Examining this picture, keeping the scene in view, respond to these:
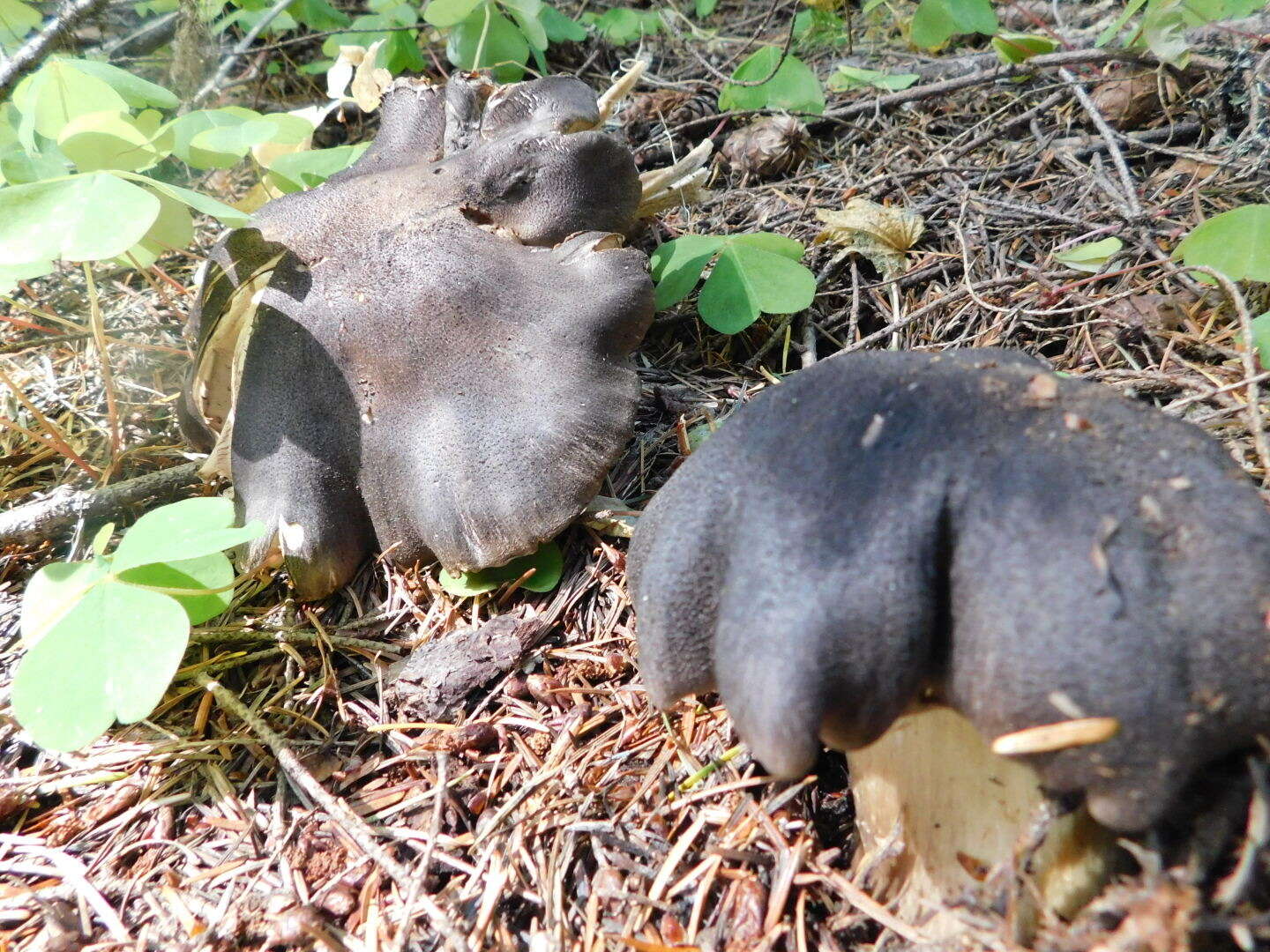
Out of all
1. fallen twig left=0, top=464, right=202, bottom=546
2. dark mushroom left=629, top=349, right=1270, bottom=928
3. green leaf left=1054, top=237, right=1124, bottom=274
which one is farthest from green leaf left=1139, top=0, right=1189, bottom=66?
fallen twig left=0, top=464, right=202, bottom=546

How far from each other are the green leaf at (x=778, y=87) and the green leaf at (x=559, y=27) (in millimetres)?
896

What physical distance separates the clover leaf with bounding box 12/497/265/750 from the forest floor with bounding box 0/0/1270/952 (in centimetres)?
24

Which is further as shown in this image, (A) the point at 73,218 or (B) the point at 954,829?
(A) the point at 73,218

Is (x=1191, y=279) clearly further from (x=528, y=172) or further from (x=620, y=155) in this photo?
(x=528, y=172)

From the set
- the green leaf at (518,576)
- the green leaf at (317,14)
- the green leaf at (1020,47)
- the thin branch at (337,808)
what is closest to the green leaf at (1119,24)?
the green leaf at (1020,47)

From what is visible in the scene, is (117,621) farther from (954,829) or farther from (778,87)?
(778,87)

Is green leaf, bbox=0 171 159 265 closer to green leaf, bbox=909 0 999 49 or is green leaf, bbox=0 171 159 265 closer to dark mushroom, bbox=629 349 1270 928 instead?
dark mushroom, bbox=629 349 1270 928

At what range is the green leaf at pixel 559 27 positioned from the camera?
11.4 feet

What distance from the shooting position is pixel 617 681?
1.69m

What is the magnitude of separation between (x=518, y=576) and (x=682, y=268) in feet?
3.30

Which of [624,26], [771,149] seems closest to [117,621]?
[771,149]

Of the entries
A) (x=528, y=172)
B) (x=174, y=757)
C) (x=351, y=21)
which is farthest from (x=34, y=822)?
(x=351, y=21)

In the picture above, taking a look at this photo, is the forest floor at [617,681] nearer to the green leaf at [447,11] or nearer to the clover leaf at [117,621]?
the clover leaf at [117,621]

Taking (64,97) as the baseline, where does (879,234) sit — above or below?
below
